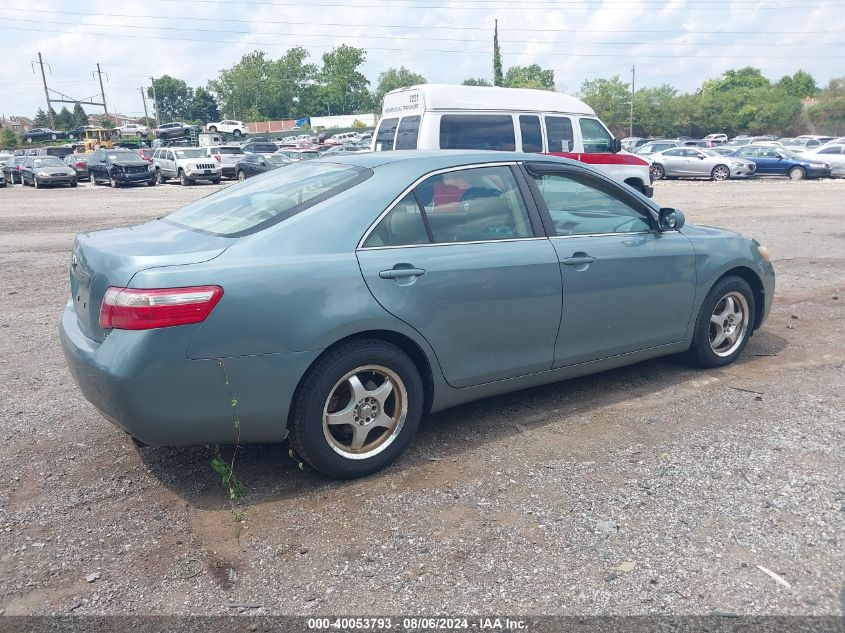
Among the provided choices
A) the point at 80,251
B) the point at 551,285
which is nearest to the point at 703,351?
the point at 551,285

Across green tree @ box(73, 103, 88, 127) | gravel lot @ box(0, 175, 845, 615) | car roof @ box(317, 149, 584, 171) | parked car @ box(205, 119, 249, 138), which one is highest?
green tree @ box(73, 103, 88, 127)

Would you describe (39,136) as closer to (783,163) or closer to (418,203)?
(783,163)

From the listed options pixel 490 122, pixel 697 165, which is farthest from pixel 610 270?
pixel 697 165

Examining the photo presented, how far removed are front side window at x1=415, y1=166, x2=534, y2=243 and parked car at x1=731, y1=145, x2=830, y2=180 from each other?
28.9 metres

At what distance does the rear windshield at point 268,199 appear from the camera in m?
3.87

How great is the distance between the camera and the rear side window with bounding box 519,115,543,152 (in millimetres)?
12297

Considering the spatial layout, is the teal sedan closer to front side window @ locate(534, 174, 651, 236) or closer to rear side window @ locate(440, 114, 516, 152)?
front side window @ locate(534, 174, 651, 236)

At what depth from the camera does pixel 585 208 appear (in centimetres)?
481

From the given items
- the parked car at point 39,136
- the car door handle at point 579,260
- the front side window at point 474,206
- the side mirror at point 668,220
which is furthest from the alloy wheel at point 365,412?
the parked car at point 39,136

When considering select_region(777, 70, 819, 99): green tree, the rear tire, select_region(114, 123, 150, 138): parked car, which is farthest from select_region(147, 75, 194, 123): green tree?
the rear tire

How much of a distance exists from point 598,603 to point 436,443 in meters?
1.59

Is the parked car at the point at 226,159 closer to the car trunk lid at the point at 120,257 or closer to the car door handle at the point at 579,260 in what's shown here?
the car trunk lid at the point at 120,257

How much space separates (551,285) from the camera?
4359 mm

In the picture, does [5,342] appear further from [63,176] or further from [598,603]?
[63,176]
